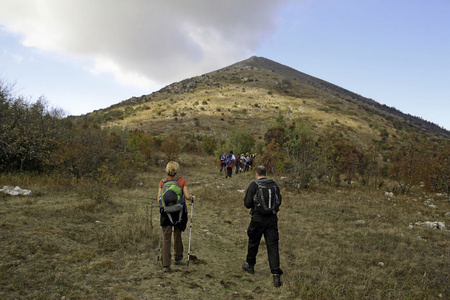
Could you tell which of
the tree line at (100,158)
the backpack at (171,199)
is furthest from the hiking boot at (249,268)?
the tree line at (100,158)

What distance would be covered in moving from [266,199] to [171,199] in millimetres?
1634

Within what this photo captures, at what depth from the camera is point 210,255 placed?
5.81 meters

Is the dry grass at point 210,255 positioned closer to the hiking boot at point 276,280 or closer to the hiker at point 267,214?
the hiking boot at point 276,280

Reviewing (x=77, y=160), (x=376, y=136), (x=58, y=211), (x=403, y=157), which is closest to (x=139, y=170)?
(x=77, y=160)

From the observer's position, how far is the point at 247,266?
5129mm

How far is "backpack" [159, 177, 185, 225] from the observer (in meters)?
4.55

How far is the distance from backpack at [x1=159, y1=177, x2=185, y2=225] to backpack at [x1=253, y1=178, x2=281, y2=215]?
1329 mm

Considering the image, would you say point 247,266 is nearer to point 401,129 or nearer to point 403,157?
point 403,157

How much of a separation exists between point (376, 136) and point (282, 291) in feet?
144

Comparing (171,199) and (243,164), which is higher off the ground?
(243,164)

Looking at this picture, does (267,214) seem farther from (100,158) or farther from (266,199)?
(100,158)

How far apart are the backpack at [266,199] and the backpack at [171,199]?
1.33 metres

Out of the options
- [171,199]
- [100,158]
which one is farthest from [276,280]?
[100,158]

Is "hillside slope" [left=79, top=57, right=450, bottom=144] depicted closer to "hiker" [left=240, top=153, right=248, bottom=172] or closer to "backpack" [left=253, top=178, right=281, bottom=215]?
"hiker" [left=240, top=153, right=248, bottom=172]
